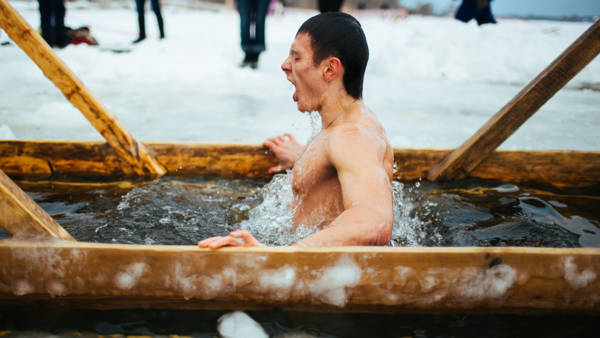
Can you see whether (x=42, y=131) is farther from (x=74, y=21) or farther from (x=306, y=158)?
(x=74, y=21)

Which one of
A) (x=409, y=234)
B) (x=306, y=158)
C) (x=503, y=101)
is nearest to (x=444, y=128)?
(x=503, y=101)

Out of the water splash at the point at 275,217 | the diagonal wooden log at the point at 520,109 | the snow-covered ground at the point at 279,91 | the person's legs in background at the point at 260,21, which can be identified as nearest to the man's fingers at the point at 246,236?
the water splash at the point at 275,217

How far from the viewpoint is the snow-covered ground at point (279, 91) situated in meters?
4.71

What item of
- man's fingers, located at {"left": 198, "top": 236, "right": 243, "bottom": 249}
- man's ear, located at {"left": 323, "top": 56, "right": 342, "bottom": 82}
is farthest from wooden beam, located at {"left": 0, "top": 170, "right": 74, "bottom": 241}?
man's ear, located at {"left": 323, "top": 56, "right": 342, "bottom": 82}

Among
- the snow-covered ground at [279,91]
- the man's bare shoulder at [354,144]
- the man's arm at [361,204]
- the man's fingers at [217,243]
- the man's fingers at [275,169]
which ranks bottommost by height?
the snow-covered ground at [279,91]

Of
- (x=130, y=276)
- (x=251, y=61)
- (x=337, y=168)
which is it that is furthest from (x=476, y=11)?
(x=251, y=61)

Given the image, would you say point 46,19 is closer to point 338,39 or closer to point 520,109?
point 338,39

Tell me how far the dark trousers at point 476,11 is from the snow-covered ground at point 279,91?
1.23 m

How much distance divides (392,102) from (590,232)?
4.12m

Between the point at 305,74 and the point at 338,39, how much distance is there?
0.22m

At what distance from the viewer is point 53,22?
8477 millimetres

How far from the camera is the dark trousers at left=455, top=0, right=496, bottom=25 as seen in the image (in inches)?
174

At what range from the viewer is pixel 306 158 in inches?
83.7

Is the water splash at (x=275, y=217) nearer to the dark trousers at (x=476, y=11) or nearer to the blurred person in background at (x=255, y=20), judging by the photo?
the dark trousers at (x=476, y=11)
